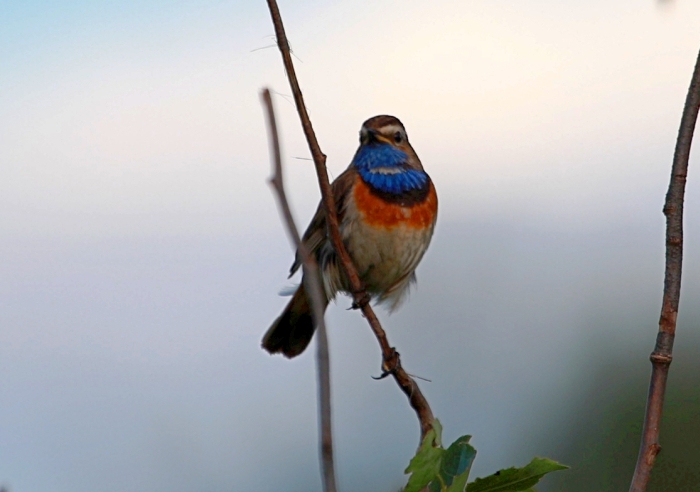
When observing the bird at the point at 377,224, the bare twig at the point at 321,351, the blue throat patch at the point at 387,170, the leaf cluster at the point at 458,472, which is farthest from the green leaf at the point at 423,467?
the blue throat patch at the point at 387,170

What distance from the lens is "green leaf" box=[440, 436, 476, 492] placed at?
4.64 feet

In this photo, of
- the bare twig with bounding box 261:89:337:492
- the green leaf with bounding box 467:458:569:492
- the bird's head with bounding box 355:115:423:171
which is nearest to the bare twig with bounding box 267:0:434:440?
the green leaf with bounding box 467:458:569:492

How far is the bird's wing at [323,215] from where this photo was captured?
4.44m

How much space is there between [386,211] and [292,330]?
0.82m

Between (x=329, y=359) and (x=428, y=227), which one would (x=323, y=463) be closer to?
(x=329, y=359)

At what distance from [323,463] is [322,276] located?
128 inches

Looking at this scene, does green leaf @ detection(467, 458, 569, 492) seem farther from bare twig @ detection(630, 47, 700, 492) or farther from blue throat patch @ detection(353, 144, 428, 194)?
blue throat patch @ detection(353, 144, 428, 194)

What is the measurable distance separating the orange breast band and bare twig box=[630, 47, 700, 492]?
269 cm

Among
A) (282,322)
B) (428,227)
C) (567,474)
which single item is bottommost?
(567,474)

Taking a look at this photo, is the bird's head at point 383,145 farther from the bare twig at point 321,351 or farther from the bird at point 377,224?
the bare twig at point 321,351

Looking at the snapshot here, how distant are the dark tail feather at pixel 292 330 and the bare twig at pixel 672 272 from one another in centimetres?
310

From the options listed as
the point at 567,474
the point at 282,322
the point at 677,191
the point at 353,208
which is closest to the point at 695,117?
the point at 677,191

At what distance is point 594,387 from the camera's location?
937 cm

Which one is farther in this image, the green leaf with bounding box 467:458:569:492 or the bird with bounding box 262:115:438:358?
the bird with bounding box 262:115:438:358
